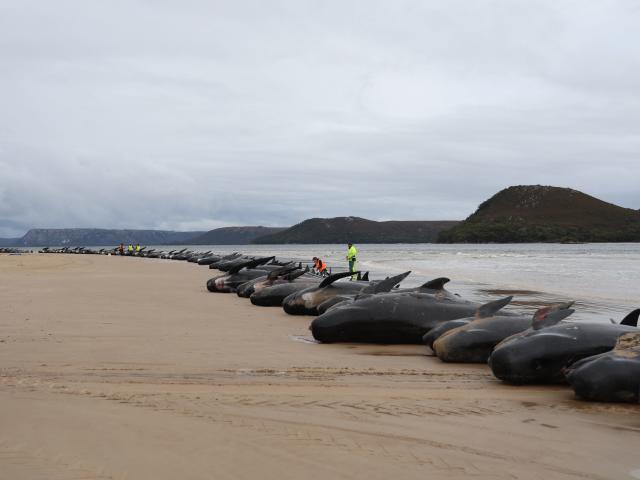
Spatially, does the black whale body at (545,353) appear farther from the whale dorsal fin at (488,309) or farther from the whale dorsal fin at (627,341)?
the whale dorsal fin at (488,309)

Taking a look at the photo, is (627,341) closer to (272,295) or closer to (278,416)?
(278,416)

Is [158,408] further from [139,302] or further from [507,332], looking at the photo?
[139,302]

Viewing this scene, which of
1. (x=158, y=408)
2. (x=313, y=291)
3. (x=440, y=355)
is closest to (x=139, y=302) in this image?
(x=313, y=291)

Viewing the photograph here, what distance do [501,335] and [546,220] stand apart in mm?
170928

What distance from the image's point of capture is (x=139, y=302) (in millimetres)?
16391

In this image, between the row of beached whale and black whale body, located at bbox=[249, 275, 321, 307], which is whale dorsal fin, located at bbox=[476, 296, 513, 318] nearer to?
the row of beached whale

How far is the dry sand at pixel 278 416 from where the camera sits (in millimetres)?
4227

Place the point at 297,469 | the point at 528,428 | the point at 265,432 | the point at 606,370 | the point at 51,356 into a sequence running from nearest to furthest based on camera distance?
the point at 297,469 → the point at 265,432 → the point at 528,428 → the point at 606,370 → the point at 51,356

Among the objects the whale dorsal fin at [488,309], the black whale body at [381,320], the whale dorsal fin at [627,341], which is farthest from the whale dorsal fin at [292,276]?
the whale dorsal fin at [627,341]

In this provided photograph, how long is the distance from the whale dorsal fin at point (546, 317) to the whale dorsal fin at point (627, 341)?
3.27 feet

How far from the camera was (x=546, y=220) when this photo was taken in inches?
6713

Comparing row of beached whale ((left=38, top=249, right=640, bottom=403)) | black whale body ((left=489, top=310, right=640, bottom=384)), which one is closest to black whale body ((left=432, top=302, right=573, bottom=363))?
row of beached whale ((left=38, top=249, right=640, bottom=403))

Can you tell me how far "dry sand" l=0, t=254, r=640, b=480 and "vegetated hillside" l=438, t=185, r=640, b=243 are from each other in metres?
150

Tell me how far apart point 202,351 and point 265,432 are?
13.9 feet
